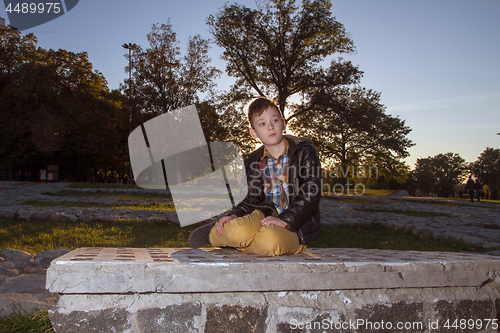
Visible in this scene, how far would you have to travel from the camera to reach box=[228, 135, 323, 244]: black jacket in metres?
2.43

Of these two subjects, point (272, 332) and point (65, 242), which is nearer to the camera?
point (272, 332)

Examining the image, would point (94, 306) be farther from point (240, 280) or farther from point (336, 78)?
point (336, 78)

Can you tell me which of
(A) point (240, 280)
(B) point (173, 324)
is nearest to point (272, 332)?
(A) point (240, 280)

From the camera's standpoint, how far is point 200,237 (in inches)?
107

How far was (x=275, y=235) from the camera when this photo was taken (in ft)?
7.46

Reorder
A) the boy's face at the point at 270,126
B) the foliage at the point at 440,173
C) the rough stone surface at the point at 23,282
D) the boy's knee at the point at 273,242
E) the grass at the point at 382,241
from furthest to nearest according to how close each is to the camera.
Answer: the foliage at the point at 440,173 < the grass at the point at 382,241 < the boy's face at the point at 270,126 < the rough stone surface at the point at 23,282 < the boy's knee at the point at 273,242

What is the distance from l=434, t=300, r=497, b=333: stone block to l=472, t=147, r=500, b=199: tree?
63210mm

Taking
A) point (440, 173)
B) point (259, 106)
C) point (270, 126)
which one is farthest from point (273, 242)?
point (440, 173)

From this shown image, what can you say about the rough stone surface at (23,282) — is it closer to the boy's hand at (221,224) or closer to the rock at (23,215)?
the boy's hand at (221,224)

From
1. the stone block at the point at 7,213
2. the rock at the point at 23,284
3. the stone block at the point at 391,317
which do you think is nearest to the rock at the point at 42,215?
the stone block at the point at 7,213

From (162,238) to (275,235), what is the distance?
3533 millimetres

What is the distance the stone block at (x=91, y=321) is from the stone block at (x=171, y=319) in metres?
0.08

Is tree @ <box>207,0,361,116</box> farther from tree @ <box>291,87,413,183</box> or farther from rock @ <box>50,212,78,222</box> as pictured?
rock @ <box>50,212,78,222</box>

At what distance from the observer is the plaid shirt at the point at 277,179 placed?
274 centimetres
